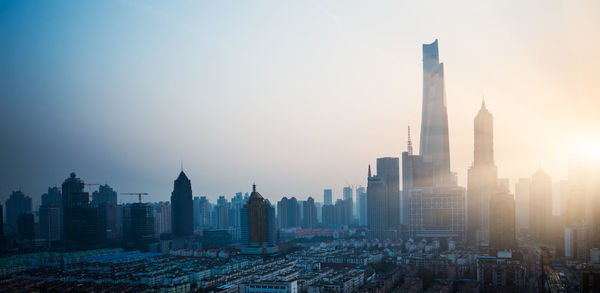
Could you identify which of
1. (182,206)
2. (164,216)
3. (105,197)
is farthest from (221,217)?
(105,197)

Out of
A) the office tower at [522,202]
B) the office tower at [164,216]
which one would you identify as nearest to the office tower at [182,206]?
the office tower at [164,216]

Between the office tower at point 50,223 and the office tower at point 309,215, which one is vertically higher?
the office tower at point 50,223

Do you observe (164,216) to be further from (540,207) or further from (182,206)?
(540,207)

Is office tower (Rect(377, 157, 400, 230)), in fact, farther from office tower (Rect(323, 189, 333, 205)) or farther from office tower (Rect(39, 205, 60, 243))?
office tower (Rect(39, 205, 60, 243))

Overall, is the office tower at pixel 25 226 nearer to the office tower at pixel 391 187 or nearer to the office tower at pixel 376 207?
the office tower at pixel 376 207

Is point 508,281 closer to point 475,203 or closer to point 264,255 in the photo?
point 264,255

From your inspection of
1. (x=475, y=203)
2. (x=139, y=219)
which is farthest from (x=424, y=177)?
(x=139, y=219)

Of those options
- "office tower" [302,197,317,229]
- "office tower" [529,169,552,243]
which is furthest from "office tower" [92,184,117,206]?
"office tower" [529,169,552,243]
